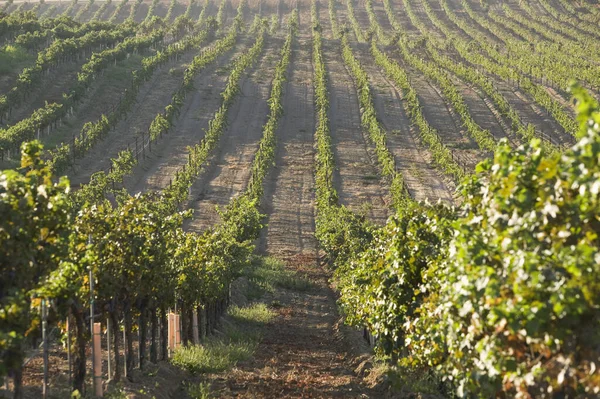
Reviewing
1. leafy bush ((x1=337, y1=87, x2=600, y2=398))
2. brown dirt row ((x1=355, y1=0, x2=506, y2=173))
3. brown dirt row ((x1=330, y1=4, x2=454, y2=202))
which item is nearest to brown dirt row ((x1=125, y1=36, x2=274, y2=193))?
brown dirt row ((x1=330, y1=4, x2=454, y2=202))

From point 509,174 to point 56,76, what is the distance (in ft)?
316

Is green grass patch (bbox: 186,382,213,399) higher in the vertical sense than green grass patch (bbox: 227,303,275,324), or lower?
higher

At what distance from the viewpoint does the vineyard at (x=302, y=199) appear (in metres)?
10.8

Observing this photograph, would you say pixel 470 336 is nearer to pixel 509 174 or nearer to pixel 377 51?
pixel 509 174

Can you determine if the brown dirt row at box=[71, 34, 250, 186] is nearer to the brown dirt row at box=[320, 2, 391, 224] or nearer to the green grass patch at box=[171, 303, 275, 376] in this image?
the brown dirt row at box=[320, 2, 391, 224]

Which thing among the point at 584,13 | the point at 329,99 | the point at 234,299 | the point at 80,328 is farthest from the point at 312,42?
the point at 80,328

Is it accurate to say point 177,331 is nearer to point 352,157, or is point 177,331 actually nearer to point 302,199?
point 302,199

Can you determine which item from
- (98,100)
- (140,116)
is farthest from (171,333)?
(98,100)

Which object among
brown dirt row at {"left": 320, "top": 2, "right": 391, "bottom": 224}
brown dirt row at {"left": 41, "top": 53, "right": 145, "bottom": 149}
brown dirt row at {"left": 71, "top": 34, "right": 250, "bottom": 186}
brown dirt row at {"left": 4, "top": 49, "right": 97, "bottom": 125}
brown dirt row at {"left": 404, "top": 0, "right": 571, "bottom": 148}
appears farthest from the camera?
brown dirt row at {"left": 404, "top": 0, "right": 571, "bottom": 148}

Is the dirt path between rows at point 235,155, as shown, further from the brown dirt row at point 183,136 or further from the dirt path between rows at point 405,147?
the dirt path between rows at point 405,147

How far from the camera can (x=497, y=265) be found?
1147 centimetres

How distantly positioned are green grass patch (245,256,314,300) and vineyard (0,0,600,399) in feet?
0.77

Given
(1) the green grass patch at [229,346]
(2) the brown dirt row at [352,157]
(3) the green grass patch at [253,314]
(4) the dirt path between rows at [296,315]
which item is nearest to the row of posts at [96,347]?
(1) the green grass patch at [229,346]

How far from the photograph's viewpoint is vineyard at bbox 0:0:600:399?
1082 centimetres
